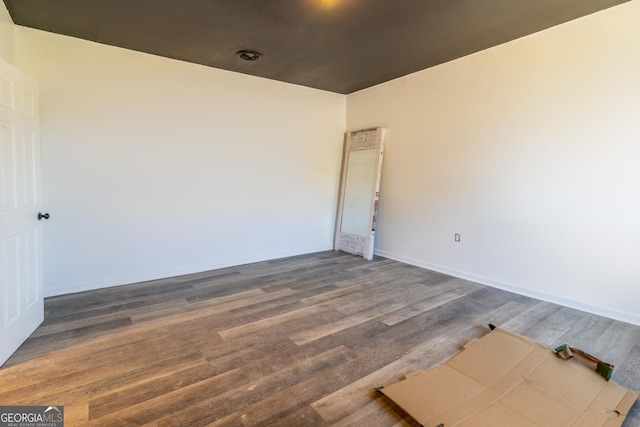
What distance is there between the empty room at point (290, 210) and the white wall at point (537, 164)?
19 mm

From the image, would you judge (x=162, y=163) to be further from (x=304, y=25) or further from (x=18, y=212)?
(x=304, y=25)

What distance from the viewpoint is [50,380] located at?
6.02ft

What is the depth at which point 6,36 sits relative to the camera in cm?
256

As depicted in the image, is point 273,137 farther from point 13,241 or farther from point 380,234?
point 13,241

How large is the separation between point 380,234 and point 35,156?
409 centimetres

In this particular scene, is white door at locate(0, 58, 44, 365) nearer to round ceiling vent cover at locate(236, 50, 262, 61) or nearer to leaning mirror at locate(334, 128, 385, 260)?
round ceiling vent cover at locate(236, 50, 262, 61)

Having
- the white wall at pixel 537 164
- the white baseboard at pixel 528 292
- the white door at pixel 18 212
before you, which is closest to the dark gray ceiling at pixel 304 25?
the white wall at pixel 537 164

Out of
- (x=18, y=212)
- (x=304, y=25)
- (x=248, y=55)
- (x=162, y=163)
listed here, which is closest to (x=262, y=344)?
(x=18, y=212)

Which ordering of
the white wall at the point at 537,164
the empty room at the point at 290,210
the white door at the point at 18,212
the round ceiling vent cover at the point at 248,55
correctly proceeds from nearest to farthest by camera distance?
the empty room at the point at 290,210
the white door at the point at 18,212
the white wall at the point at 537,164
the round ceiling vent cover at the point at 248,55

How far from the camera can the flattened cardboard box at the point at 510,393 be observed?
62.4 inches

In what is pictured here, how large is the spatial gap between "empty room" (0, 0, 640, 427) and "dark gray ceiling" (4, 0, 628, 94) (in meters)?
0.03

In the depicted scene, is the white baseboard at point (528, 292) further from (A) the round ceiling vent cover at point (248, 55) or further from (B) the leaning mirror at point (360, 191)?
(A) the round ceiling vent cover at point (248, 55)

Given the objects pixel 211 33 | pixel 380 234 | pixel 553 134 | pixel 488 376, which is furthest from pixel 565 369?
pixel 211 33

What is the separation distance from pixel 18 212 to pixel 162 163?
1.56 metres
